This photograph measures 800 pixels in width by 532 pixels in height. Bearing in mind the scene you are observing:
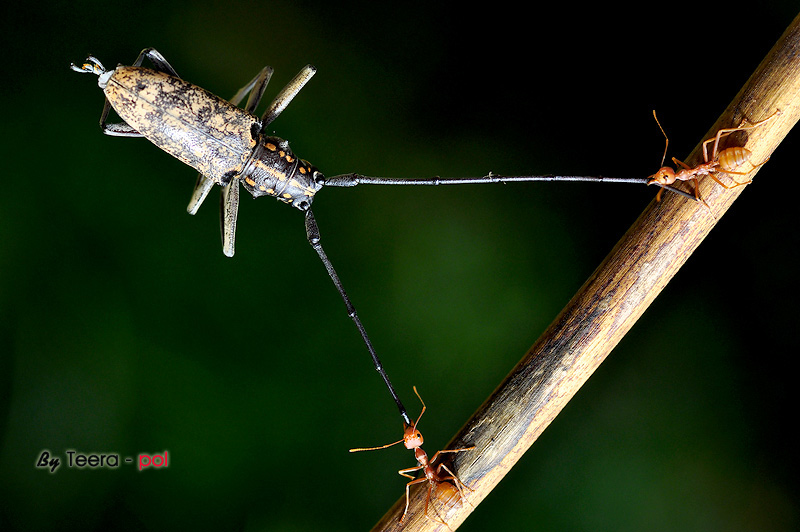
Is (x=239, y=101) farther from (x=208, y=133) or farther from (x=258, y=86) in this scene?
(x=208, y=133)

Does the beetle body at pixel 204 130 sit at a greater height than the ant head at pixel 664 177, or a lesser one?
greater

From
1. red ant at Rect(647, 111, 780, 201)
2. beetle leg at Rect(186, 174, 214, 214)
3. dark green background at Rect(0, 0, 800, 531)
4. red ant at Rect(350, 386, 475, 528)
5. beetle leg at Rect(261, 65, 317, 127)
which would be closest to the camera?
red ant at Rect(647, 111, 780, 201)

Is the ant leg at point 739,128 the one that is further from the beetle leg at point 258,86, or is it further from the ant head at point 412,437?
the beetle leg at point 258,86

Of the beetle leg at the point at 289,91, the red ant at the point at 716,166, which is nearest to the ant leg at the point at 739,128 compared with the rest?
the red ant at the point at 716,166

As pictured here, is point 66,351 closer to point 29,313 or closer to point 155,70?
point 29,313

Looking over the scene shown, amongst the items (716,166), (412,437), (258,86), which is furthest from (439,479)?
(258,86)

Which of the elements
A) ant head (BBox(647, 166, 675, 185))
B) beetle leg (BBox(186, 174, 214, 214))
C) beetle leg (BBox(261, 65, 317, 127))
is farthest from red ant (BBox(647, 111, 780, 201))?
beetle leg (BBox(186, 174, 214, 214))

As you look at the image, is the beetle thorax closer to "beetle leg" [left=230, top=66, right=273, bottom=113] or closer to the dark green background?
"beetle leg" [left=230, top=66, right=273, bottom=113]
